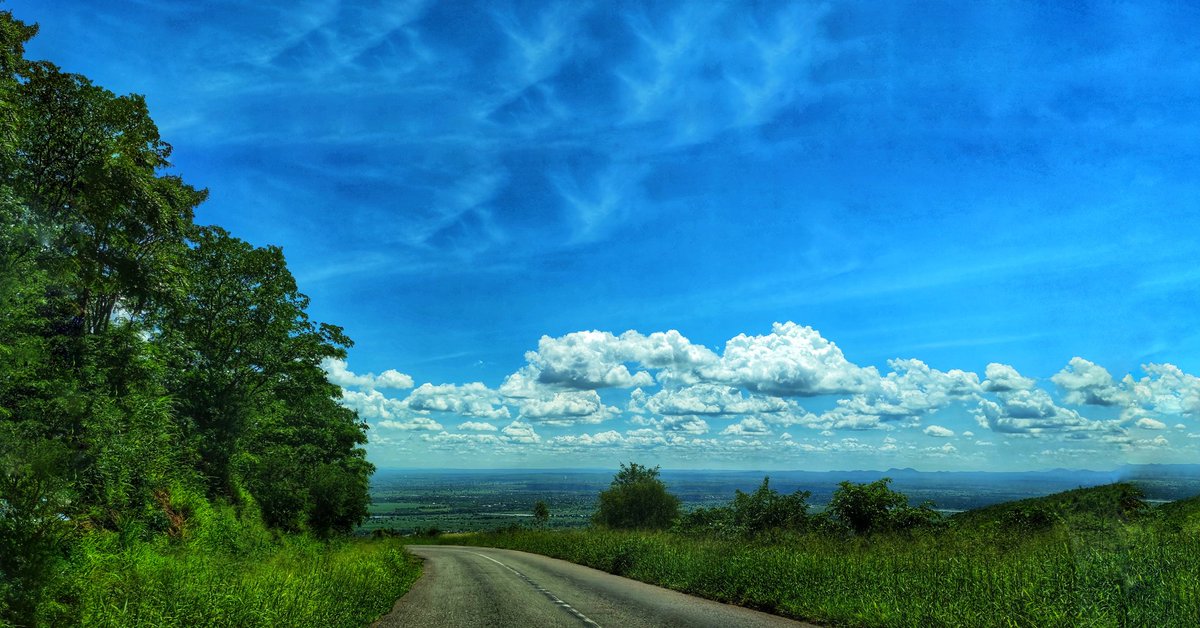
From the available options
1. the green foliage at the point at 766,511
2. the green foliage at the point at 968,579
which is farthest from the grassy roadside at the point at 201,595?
the green foliage at the point at 766,511

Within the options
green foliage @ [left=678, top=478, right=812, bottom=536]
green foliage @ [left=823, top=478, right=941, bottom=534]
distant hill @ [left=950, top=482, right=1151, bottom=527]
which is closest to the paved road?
distant hill @ [left=950, top=482, right=1151, bottom=527]

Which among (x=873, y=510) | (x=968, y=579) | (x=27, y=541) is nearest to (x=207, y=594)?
(x=27, y=541)

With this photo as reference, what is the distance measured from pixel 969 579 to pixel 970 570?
0.42 m

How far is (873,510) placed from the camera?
1056 inches

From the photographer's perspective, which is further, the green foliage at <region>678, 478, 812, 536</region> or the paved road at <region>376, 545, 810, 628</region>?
the green foliage at <region>678, 478, 812, 536</region>

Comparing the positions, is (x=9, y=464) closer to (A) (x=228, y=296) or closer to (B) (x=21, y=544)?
(B) (x=21, y=544)

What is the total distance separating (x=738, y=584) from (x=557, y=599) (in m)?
4.81

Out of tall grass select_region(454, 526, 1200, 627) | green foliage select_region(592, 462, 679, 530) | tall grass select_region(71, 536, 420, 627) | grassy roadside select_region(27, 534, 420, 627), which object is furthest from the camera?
green foliage select_region(592, 462, 679, 530)

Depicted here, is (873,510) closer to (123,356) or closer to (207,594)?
(207,594)

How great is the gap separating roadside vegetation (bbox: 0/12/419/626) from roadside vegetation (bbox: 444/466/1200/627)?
9.28m

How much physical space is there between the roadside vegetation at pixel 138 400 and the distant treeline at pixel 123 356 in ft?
0.19

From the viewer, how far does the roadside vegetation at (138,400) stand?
9242 millimetres

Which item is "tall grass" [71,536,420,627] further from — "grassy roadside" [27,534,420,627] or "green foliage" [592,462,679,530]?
"green foliage" [592,462,679,530]

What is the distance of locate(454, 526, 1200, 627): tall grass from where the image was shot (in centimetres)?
952
